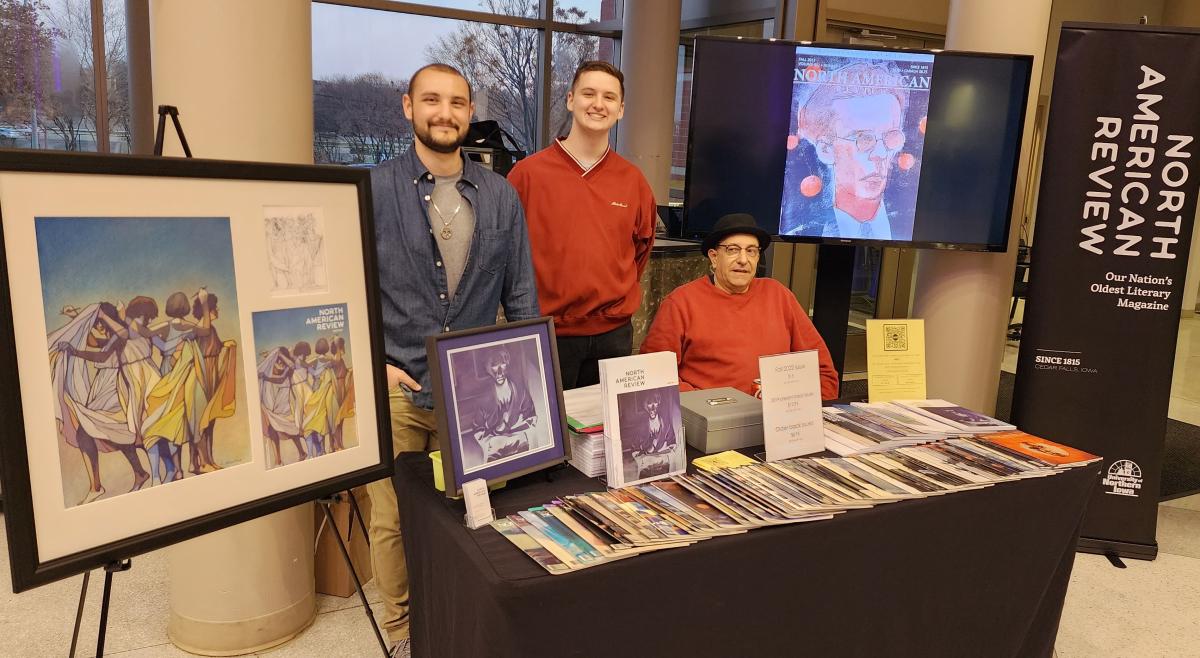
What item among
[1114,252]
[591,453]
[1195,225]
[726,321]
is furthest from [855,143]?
[1195,225]

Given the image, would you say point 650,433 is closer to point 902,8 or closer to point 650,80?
point 902,8

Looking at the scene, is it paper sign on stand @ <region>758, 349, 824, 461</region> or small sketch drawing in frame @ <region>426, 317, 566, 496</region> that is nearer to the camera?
small sketch drawing in frame @ <region>426, 317, 566, 496</region>

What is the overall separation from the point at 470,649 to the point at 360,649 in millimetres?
1143

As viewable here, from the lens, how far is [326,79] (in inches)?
239

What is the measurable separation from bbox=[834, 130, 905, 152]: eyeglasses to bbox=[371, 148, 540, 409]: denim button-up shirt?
4.65 feet

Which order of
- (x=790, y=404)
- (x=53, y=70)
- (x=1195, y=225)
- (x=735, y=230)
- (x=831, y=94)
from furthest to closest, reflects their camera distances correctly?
(x=1195, y=225), (x=53, y=70), (x=831, y=94), (x=735, y=230), (x=790, y=404)

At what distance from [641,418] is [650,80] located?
5.03 m

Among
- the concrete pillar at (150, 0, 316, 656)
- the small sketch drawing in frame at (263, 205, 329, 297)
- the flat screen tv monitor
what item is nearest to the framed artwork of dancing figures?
the small sketch drawing in frame at (263, 205, 329, 297)

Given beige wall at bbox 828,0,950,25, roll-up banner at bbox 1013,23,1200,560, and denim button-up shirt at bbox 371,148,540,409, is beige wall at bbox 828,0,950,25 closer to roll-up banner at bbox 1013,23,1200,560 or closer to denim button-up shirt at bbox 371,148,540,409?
roll-up banner at bbox 1013,23,1200,560

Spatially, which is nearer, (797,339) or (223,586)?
(223,586)

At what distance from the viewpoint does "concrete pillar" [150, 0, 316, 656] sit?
2119 millimetres

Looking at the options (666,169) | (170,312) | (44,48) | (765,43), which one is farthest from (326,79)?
(170,312)

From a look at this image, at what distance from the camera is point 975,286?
11.2 feet

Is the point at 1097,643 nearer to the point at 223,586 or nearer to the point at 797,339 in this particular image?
the point at 797,339
